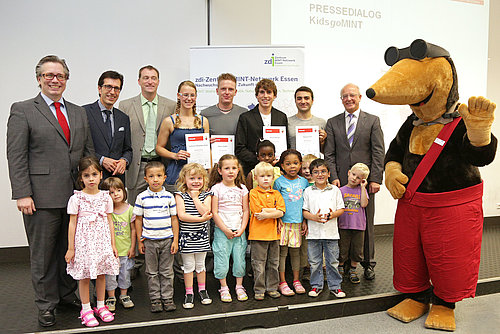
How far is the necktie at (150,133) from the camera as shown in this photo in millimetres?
3354

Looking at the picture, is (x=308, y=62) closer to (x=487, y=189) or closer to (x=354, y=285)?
(x=354, y=285)

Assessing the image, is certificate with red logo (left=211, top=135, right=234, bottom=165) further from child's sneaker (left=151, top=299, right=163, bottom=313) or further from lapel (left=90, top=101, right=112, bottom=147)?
child's sneaker (left=151, top=299, right=163, bottom=313)

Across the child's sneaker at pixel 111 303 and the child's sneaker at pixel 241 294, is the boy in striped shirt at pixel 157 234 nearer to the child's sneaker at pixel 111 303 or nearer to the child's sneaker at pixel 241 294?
the child's sneaker at pixel 111 303

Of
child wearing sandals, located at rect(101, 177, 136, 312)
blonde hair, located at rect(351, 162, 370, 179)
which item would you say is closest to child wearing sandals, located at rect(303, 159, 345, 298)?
blonde hair, located at rect(351, 162, 370, 179)

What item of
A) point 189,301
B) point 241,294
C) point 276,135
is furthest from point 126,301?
point 276,135

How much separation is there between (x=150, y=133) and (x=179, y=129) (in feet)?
1.29

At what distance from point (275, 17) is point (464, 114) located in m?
2.91

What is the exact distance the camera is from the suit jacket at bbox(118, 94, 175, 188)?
3418mm

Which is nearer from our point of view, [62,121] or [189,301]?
[62,121]

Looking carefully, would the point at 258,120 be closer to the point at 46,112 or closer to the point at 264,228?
the point at 264,228

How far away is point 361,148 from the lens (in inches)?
129

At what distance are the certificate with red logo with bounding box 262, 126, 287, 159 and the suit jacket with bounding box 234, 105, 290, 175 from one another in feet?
0.28

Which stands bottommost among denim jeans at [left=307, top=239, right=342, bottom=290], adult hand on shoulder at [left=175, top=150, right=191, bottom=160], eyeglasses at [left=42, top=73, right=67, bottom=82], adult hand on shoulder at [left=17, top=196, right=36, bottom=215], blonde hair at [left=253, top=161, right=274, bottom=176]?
denim jeans at [left=307, top=239, right=342, bottom=290]

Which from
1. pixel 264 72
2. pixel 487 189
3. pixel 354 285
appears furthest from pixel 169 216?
pixel 487 189
